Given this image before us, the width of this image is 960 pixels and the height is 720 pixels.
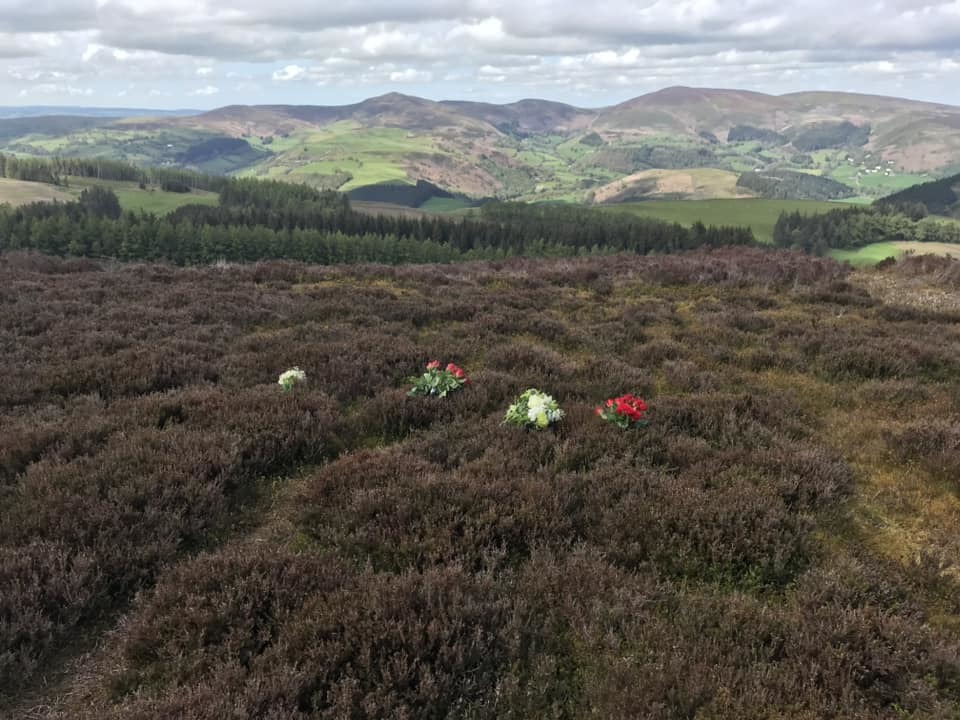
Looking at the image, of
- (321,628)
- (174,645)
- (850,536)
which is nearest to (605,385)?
(850,536)

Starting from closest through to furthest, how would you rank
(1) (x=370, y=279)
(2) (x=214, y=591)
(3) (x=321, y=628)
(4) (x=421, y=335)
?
(3) (x=321, y=628) → (2) (x=214, y=591) → (4) (x=421, y=335) → (1) (x=370, y=279)

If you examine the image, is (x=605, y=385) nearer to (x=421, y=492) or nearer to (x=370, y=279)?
(x=421, y=492)

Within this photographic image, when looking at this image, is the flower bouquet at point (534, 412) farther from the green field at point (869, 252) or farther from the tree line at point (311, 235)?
the green field at point (869, 252)

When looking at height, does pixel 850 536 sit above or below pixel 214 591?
below

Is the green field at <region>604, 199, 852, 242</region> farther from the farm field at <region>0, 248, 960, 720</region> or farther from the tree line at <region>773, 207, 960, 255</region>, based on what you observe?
the farm field at <region>0, 248, 960, 720</region>

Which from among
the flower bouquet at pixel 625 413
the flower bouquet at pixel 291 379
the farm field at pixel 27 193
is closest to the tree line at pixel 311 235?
the farm field at pixel 27 193

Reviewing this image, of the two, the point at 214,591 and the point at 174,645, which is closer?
the point at 174,645

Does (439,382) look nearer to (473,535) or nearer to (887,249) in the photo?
(473,535)
